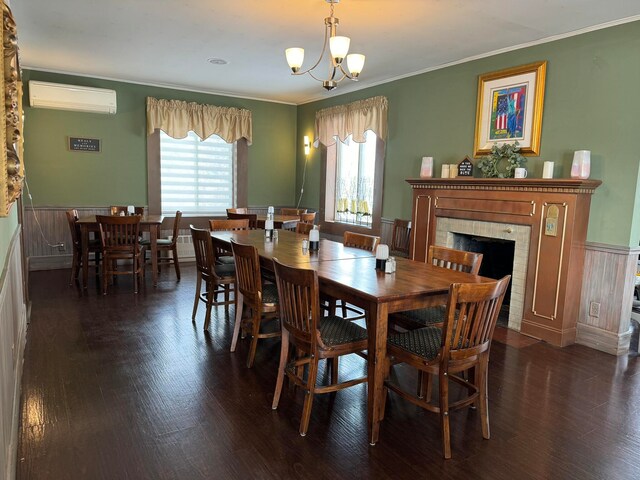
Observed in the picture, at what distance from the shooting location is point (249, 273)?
306 cm

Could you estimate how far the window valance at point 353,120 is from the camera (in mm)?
5785

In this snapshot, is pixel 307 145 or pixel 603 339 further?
pixel 307 145

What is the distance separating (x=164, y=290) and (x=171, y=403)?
2781 millimetres

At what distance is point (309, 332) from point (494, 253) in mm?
3058

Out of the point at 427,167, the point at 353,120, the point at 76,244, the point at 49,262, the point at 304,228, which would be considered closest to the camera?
the point at 304,228

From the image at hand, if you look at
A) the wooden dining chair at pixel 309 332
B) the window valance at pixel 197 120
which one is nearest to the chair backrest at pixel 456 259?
the wooden dining chair at pixel 309 332

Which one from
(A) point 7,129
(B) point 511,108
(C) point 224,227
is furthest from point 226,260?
(B) point 511,108

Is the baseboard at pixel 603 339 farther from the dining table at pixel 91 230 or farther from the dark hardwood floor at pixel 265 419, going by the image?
the dining table at pixel 91 230

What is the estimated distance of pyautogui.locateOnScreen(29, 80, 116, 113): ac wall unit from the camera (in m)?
5.62

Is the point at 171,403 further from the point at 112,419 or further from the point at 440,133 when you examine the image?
the point at 440,133

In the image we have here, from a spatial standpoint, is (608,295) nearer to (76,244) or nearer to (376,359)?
(376,359)

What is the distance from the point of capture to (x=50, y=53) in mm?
5035

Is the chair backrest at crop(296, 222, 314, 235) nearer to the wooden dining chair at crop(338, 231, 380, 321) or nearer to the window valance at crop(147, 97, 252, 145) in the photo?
the wooden dining chair at crop(338, 231, 380, 321)

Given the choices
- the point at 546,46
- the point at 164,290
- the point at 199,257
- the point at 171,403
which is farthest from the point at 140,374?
the point at 546,46
